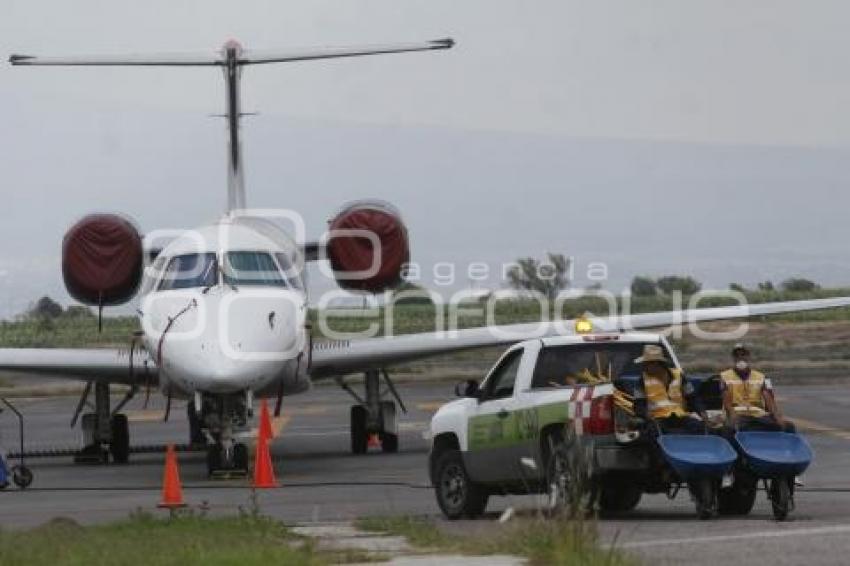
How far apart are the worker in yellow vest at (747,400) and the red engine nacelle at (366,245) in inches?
532

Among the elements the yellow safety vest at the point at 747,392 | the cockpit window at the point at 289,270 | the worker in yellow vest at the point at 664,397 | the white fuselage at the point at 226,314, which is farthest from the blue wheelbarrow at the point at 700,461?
the cockpit window at the point at 289,270

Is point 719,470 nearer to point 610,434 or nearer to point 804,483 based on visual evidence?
point 610,434

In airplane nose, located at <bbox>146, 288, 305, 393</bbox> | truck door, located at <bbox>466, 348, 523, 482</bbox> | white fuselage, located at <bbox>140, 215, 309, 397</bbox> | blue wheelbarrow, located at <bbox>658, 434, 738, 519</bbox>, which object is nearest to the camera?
blue wheelbarrow, located at <bbox>658, 434, 738, 519</bbox>

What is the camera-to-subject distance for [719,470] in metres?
17.9

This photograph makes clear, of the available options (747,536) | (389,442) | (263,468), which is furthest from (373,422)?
(747,536)

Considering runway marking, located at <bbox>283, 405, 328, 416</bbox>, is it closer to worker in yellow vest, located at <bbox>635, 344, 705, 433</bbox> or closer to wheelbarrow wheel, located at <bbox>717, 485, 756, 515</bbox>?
wheelbarrow wheel, located at <bbox>717, 485, 756, 515</bbox>

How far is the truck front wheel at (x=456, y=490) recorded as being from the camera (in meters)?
20.0

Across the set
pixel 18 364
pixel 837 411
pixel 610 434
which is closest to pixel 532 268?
pixel 837 411

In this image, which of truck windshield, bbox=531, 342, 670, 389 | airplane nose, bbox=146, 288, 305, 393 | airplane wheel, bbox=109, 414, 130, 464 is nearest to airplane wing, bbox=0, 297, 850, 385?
airplane wheel, bbox=109, 414, 130, 464

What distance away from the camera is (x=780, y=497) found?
1786 cm

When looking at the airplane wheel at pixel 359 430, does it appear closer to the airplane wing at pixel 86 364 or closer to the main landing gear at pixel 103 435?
the airplane wing at pixel 86 364

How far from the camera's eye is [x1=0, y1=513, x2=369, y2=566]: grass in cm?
1439

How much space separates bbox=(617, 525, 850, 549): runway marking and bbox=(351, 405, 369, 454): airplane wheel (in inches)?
624

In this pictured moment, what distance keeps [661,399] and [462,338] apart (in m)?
14.3
